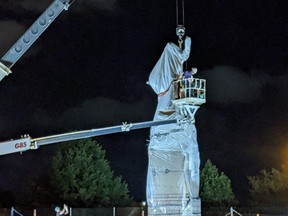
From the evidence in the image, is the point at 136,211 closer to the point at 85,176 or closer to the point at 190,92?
the point at 190,92

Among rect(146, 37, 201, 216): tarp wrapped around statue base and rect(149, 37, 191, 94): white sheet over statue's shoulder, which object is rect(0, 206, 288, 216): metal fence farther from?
rect(149, 37, 191, 94): white sheet over statue's shoulder

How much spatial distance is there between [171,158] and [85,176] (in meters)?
24.3

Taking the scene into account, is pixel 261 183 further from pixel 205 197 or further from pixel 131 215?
pixel 131 215

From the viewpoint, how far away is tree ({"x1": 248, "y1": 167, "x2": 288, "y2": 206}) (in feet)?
211

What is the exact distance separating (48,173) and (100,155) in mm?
5319

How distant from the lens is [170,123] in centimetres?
3045

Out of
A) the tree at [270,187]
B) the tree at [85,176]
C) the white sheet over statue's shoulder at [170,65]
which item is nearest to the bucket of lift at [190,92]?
the white sheet over statue's shoulder at [170,65]

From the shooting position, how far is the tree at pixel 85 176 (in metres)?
53.2

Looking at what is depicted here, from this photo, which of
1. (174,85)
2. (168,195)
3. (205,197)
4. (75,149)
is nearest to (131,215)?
(168,195)

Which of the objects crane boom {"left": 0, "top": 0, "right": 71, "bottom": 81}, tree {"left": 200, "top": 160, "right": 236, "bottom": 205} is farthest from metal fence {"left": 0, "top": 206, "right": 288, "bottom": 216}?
tree {"left": 200, "top": 160, "right": 236, "bottom": 205}

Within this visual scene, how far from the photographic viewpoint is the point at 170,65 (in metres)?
31.6

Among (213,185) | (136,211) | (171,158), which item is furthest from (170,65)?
(213,185)

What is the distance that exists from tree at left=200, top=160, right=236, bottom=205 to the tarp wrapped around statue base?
35411 mm

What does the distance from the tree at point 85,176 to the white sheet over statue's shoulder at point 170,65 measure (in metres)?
23.6
